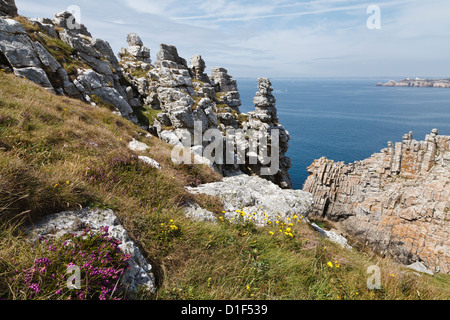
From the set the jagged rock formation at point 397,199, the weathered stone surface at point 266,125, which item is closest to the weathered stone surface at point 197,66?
the weathered stone surface at point 266,125

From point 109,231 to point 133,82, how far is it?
152ft

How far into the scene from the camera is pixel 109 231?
4789 millimetres

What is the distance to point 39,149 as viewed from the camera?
7.44m

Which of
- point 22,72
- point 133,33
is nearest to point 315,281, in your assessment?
point 22,72

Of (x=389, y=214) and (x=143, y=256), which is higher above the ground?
(x=143, y=256)

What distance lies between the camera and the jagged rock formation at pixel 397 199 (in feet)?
109

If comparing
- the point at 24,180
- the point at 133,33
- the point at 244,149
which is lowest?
the point at 244,149

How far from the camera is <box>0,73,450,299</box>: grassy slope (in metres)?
4.47

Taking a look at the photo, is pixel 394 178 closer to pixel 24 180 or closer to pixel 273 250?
pixel 273 250

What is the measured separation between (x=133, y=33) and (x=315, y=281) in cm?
6498
